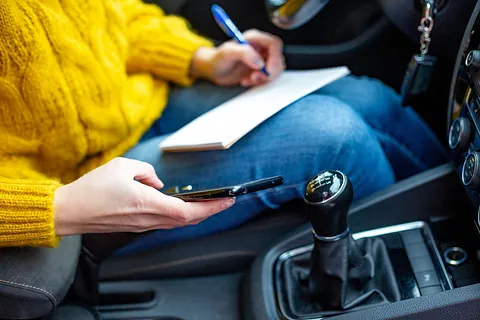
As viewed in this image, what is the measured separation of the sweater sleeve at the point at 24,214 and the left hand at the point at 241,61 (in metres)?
0.38

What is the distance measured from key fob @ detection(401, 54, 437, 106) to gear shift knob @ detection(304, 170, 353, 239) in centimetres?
27

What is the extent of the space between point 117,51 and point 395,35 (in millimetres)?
516

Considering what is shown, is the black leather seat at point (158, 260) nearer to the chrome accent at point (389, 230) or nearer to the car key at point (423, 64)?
the chrome accent at point (389, 230)

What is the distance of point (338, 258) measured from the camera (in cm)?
74

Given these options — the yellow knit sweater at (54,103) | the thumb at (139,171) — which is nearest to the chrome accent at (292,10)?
the yellow knit sweater at (54,103)

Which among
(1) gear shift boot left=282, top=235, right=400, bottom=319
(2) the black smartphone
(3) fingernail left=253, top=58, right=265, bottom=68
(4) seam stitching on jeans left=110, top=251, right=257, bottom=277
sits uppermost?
(2) the black smartphone

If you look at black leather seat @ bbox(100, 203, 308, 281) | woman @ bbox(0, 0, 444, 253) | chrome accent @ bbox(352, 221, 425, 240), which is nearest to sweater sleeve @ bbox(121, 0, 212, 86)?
woman @ bbox(0, 0, 444, 253)

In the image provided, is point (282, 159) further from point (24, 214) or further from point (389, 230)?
point (24, 214)

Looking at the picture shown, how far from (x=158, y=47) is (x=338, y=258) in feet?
1.49

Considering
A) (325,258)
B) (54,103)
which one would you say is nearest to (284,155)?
(325,258)

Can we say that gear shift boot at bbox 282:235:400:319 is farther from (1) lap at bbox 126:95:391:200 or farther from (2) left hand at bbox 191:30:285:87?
(2) left hand at bbox 191:30:285:87

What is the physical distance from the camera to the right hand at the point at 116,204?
2.25 ft

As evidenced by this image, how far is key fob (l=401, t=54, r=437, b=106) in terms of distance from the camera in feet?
2.89

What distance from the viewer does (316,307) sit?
2.57 feet
